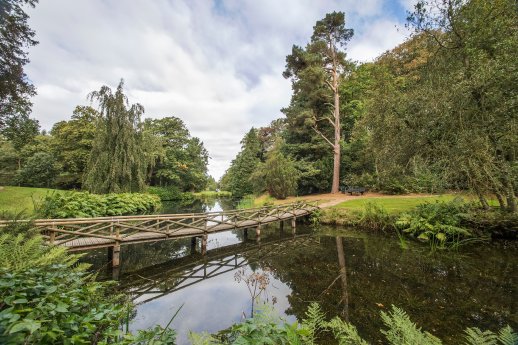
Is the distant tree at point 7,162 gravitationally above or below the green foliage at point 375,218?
above

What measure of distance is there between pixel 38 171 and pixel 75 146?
15.2ft

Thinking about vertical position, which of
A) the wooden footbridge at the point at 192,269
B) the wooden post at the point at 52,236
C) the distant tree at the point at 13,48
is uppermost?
the distant tree at the point at 13,48

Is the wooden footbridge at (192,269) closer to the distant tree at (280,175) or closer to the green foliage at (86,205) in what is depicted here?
the green foliage at (86,205)

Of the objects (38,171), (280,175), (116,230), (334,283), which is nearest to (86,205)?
(116,230)

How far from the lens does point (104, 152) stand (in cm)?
1823

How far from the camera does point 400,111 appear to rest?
37.3 feet

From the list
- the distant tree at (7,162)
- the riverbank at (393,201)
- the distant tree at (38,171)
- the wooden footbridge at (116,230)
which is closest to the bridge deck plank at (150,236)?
the wooden footbridge at (116,230)

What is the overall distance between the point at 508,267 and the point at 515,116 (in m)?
5.02

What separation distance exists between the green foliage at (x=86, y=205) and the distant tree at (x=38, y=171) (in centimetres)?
1625

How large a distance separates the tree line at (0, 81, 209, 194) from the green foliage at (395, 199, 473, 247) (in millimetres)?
18739

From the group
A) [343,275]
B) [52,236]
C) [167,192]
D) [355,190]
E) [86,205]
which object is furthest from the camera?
[167,192]

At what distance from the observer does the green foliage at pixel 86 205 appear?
12.4 m

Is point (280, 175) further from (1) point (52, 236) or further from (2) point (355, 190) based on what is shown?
(1) point (52, 236)

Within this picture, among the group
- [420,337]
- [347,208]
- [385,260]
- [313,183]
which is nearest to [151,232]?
[385,260]
